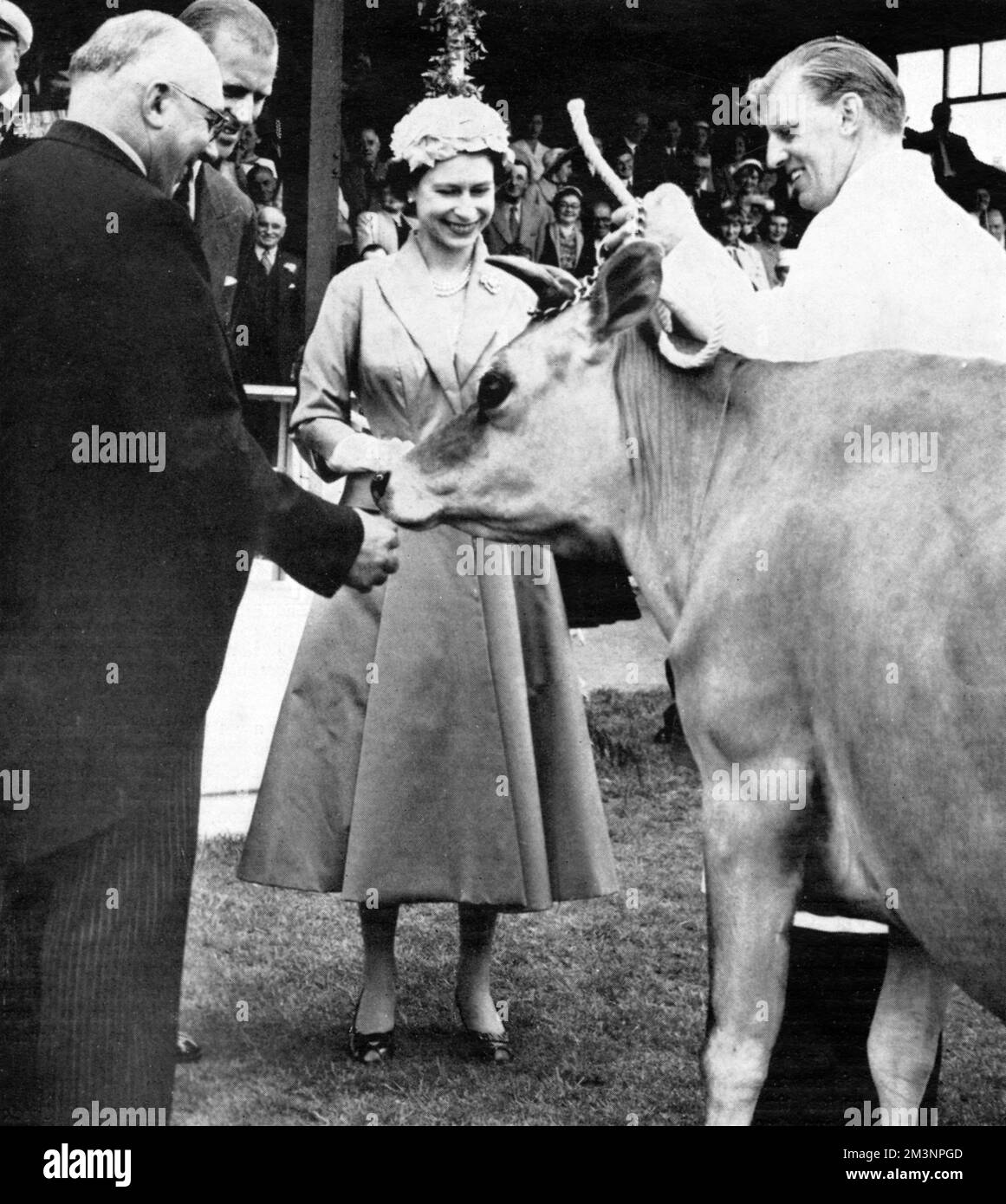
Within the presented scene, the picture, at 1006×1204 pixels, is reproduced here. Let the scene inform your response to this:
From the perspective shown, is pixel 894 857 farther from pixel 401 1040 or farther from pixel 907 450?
pixel 401 1040

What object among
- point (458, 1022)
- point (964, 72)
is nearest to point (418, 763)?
point (458, 1022)

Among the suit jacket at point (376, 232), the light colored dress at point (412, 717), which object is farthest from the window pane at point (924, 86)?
the suit jacket at point (376, 232)

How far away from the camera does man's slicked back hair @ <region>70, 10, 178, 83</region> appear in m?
→ 3.37

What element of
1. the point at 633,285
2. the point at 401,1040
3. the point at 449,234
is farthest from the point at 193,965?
the point at 633,285

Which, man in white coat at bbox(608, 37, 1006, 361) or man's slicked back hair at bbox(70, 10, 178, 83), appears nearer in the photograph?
man's slicked back hair at bbox(70, 10, 178, 83)

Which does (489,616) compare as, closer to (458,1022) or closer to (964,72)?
(458,1022)

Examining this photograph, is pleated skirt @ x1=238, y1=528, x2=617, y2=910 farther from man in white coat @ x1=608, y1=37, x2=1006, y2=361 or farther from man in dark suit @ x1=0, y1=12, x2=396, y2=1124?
man in white coat @ x1=608, y1=37, x2=1006, y2=361

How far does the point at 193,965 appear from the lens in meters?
5.75

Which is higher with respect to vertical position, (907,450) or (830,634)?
(907,450)

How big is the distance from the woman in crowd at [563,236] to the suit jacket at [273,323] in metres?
2.66

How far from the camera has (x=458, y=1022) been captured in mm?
5180

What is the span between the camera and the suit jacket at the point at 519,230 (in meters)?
9.49

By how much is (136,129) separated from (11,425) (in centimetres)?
68

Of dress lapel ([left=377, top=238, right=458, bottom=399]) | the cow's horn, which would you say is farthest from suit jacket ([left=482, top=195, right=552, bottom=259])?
the cow's horn
